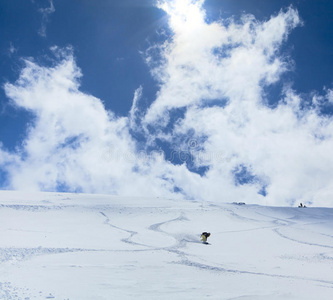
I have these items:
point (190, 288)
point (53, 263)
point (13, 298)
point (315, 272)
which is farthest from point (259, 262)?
point (13, 298)

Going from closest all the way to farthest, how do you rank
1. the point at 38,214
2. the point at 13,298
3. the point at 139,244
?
the point at 13,298
the point at 139,244
the point at 38,214

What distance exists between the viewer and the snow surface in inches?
288

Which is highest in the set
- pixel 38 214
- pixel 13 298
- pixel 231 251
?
pixel 38 214

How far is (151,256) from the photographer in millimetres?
11500

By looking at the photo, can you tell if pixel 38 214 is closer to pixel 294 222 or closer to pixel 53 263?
pixel 53 263

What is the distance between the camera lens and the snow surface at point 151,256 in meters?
7.30

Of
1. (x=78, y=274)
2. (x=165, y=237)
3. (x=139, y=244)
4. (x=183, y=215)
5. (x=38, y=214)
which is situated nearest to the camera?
(x=78, y=274)

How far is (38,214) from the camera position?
20.9m

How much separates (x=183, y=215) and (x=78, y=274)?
1791 cm

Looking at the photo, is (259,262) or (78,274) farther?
(259,262)

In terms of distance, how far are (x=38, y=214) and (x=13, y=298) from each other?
52.6ft

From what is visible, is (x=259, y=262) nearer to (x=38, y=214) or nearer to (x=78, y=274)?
(x=78, y=274)

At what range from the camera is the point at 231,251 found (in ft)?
47.1

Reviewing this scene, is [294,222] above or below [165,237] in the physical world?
above
